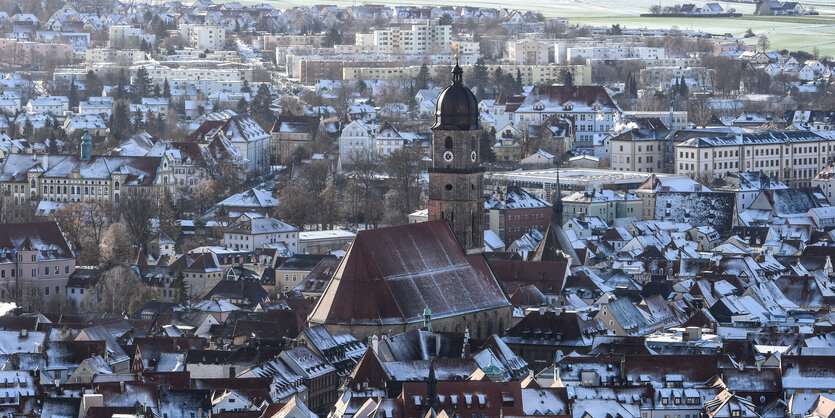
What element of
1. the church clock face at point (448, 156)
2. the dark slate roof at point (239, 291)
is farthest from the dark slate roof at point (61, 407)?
the dark slate roof at point (239, 291)

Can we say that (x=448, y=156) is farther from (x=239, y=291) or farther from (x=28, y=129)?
(x=28, y=129)

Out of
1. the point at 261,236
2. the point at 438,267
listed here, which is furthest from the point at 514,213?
the point at 438,267

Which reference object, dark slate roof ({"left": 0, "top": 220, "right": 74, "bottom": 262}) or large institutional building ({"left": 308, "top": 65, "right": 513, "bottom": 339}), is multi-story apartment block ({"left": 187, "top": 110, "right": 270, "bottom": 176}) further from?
large institutional building ({"left": 308, "top": 65, "right": 513, "bottom": 339})

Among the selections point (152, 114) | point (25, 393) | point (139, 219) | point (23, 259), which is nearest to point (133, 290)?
point (23, 259)

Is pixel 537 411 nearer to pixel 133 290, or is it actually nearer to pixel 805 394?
pixel 805 394

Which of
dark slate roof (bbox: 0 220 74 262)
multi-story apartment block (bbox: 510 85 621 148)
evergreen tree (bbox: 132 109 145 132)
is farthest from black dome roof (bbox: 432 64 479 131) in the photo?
evergreen tree (bbox: 132 109 145 132)

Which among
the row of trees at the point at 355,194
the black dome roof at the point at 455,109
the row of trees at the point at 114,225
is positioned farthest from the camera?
the row of trees at the point at 355,194

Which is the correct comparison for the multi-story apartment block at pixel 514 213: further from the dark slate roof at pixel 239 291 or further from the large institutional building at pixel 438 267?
the large institutional building at pixel 438 267
